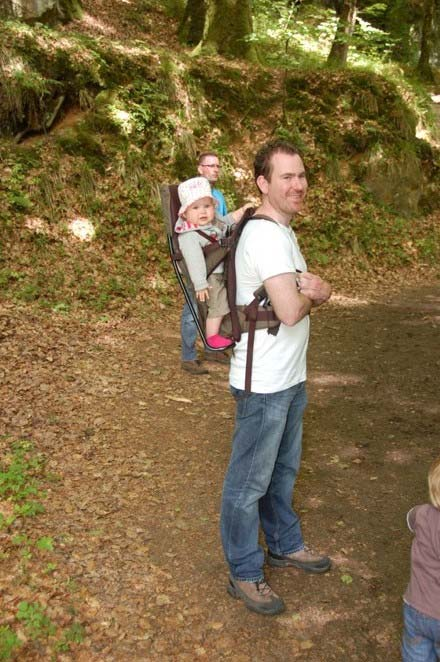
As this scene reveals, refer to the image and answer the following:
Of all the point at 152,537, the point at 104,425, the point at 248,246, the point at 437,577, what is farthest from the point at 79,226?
the point at 437,577

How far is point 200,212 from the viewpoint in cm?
401

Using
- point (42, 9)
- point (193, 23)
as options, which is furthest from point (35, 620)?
point (193, 23)

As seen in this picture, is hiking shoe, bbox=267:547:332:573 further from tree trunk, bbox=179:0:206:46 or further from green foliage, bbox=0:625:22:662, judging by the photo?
tree trunk, bbox=179:0:206:46

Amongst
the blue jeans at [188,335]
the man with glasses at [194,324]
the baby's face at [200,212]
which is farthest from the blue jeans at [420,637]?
the blue jeans at [188,335]

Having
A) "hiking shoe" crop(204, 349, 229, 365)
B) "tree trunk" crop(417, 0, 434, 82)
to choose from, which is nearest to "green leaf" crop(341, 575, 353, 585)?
"hiking shoe" crop(204, 349, 229, 365)

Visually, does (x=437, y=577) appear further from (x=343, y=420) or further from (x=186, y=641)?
(x=343, y=420)

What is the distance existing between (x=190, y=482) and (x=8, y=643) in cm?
197

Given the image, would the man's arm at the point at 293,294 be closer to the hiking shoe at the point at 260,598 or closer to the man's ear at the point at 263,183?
the man's ear at the point at 263,183

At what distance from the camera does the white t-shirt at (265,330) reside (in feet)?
9.53

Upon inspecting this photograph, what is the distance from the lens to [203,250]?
A: 130 inches

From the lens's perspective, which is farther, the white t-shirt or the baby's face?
the baby's face

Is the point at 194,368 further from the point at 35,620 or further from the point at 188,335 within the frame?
the point at 35,620

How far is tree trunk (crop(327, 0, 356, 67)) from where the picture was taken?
46.5ft

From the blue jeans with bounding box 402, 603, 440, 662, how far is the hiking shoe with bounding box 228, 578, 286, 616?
83 centimetres
